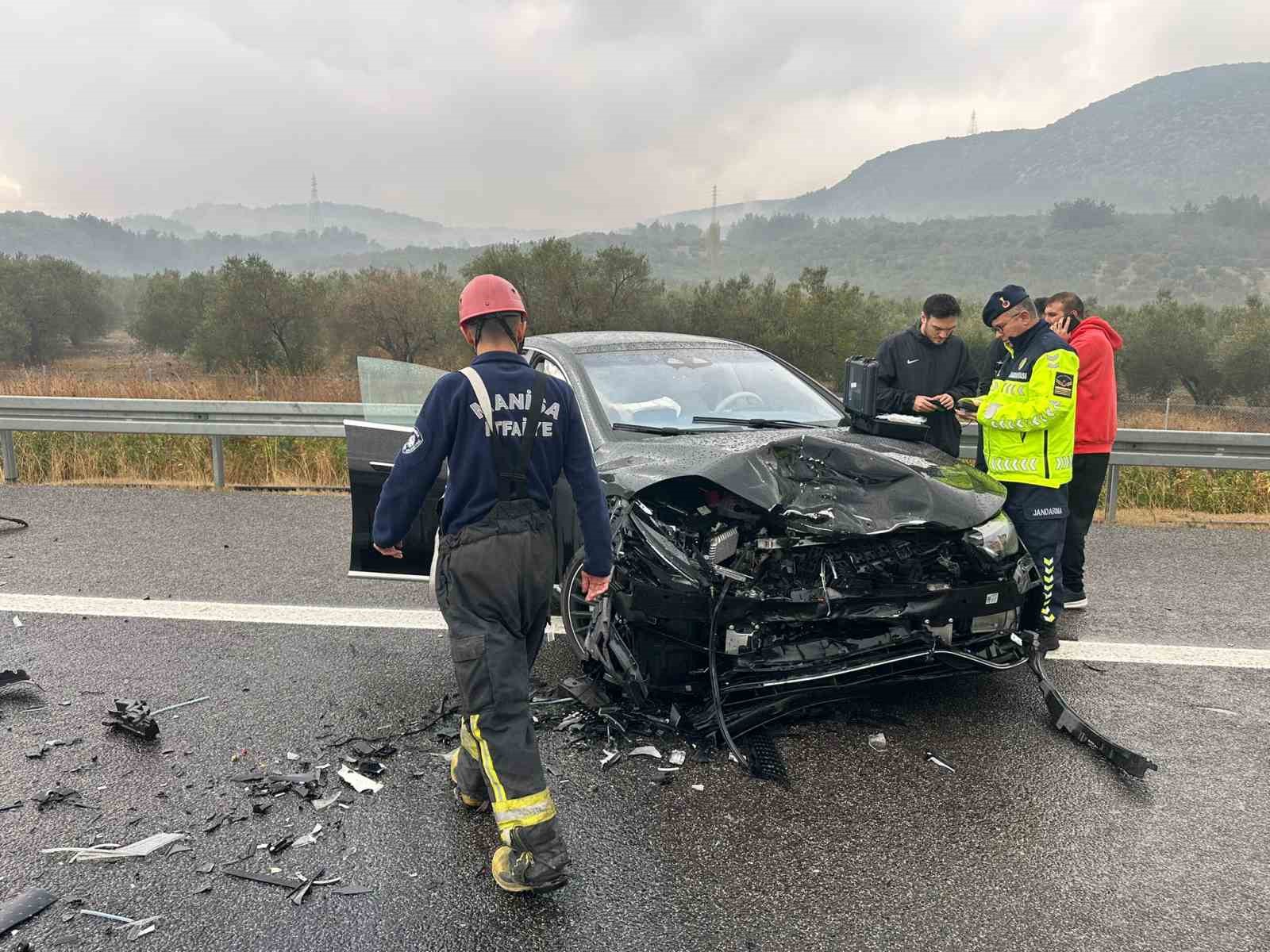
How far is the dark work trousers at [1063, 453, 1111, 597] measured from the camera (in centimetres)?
518

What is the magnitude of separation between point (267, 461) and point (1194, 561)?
334 inches

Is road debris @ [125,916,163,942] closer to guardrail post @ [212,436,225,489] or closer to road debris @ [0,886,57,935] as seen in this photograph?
road debris @ [0,886,57,935]

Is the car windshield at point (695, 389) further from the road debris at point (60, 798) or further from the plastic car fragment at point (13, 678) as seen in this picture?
the plastic car fragment at point (13, 678)

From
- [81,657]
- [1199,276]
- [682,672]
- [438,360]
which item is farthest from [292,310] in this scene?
[1199,276]

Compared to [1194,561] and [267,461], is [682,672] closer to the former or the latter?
[1194,561]

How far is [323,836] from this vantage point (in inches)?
109

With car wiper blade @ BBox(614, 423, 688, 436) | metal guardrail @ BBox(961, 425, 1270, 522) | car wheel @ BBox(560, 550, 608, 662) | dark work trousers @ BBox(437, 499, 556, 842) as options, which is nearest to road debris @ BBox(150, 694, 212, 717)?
car wheel @ BBox(560, 550, 608, 662)

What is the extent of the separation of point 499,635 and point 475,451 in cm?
58

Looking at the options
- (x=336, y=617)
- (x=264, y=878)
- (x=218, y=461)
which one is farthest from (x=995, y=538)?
(x=218, y=461)

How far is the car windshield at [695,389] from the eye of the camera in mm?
4391

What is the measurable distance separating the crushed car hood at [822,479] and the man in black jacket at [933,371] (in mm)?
1257

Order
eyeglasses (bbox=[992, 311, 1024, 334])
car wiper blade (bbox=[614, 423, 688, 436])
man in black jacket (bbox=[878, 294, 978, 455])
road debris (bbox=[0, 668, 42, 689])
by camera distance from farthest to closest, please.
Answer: man in black jacket (bbox=[878, 294, 978, 455])
eyeglasses (bbox=[992, 311, 1024, 334])
car wiper blade (bbox=[614, 423, 688, 436])
road debris (bbox=[0, 668, 42, 689])

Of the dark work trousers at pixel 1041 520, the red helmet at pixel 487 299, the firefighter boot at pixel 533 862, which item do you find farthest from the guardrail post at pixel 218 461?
the dark work trousers at pixel 1041 520

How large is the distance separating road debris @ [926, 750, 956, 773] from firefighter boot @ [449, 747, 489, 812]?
1683mm
